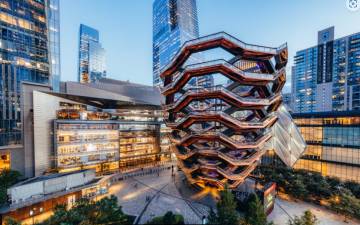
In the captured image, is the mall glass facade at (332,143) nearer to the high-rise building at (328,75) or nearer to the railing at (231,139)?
the railing at (231,139)

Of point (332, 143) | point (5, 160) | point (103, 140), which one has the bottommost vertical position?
point (5, 160)

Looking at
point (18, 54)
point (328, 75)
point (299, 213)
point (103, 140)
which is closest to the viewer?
point (299, 213)

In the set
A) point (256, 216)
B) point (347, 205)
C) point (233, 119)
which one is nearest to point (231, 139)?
point (233, 119)

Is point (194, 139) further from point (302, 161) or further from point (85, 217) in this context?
point (302, 161)

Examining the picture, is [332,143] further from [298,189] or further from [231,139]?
[231,139]

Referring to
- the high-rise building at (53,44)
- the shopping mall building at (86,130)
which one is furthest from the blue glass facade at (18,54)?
the shopping mall building at (86,130)
